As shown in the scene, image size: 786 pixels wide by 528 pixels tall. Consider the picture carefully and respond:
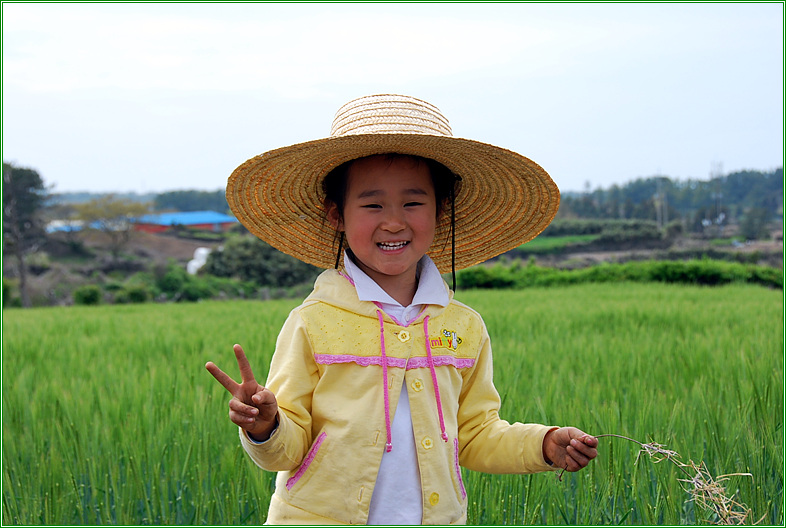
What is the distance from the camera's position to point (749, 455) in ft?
6.74

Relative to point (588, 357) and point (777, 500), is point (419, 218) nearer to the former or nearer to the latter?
point (777, 500)

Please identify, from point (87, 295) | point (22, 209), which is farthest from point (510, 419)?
point (22, 209)

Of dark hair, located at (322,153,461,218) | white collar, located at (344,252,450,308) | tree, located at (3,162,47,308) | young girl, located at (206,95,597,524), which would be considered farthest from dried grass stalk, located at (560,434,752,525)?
tree, located at (3,162,47,308)

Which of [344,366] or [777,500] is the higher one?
[344,366]

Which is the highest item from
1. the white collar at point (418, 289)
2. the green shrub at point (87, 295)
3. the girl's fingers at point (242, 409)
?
the white collar at point (418, 289)

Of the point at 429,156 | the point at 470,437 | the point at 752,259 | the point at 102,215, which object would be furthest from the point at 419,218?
the point at 102,215

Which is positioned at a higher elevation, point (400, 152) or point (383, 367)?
point (400, 152)

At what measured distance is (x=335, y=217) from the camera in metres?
1.51

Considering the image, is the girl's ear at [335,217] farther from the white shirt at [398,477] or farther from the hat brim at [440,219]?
the white shirt at [398,477]

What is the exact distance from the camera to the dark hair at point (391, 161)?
1.43m

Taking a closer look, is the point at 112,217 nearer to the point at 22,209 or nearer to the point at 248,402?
the point at 22,209

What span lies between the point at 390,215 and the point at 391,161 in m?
0.14

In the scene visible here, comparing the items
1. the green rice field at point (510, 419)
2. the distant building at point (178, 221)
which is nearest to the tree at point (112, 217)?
the distant building at point (178, 221)

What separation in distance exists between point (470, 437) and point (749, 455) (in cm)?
116
